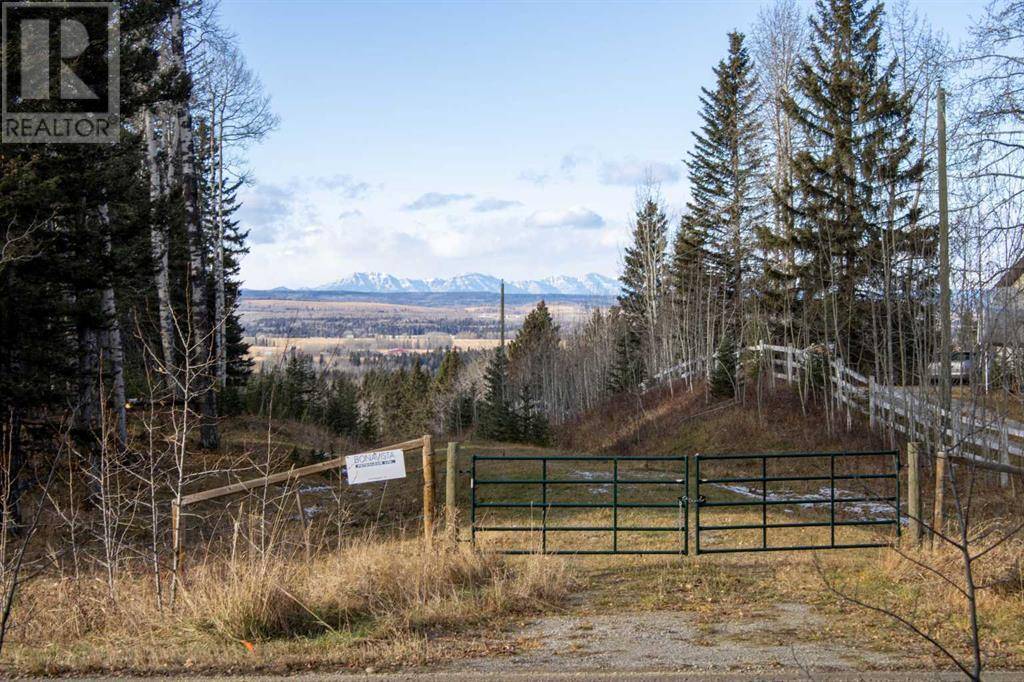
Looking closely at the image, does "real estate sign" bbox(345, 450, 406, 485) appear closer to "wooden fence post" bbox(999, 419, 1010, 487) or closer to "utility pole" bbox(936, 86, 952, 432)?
"utility pole" bbox(936, 86, 952, 432)

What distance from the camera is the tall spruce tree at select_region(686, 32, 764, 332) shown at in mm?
37344

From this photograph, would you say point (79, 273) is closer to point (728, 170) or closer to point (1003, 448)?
point (1003, 448)

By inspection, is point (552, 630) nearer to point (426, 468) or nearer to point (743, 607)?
point (743, 607)

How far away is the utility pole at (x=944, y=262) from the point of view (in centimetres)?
1573

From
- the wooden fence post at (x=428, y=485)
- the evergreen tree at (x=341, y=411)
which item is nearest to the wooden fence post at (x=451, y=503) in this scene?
the wooden fence post at (x=428, y=485)

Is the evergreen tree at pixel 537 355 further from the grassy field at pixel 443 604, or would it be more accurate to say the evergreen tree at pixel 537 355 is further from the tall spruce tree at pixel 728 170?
the grassy field at pixel 443 604

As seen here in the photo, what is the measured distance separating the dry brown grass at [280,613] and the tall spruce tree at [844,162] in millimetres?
17918

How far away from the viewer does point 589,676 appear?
20.5 feet

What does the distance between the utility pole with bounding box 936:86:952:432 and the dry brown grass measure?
10.8 m

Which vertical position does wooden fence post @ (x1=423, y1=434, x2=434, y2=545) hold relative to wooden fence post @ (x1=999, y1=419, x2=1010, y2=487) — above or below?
above

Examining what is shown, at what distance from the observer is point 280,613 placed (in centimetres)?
732

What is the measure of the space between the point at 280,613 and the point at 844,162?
22313mm

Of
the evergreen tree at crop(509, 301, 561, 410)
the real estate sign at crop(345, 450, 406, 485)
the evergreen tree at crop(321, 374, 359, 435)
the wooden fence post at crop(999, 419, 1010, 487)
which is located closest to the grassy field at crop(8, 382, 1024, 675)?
the real estate sign at crop(345, 450, 406, 485)

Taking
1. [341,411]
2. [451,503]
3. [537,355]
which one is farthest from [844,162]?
[537,355]
